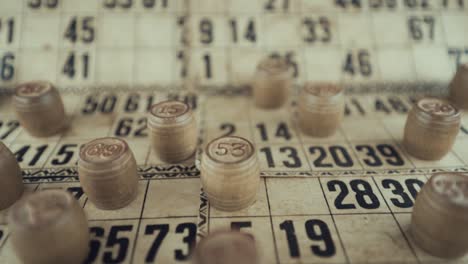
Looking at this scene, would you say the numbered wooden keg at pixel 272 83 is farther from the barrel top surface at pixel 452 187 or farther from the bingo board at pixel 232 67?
the barrel top surface at pixel 452 187

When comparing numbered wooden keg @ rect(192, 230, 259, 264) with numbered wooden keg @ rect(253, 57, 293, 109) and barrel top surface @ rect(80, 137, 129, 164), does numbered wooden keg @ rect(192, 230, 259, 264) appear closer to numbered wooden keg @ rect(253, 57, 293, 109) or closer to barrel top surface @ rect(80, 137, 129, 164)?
barrel top surface @ rect(80, 137, 129, 164)

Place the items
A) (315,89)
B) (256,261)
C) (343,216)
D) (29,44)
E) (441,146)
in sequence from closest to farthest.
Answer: (256,261), (343,216), (441,146), (315,89), (29,44)

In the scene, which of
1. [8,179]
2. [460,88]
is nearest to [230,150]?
[8,179]

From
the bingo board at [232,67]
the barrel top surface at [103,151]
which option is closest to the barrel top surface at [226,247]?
the barrel top surface at [103,151]

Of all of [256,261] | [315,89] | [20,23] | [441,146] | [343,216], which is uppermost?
[20,23]

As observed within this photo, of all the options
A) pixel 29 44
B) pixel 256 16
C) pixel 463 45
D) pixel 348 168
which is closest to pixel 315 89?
pixel 348 168

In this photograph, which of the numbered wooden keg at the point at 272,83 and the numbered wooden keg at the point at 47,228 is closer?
the numbered wooden keg at the point at 47,228

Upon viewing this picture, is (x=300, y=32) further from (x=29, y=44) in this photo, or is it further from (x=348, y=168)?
(x=29, y=44)
